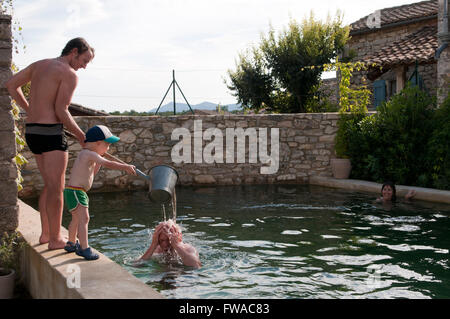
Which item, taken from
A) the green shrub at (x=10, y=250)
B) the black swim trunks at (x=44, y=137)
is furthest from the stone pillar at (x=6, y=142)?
the black swim trunks at (x=44, y=137)

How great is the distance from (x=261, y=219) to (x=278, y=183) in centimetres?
554

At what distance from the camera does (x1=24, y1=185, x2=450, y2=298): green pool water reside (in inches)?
197

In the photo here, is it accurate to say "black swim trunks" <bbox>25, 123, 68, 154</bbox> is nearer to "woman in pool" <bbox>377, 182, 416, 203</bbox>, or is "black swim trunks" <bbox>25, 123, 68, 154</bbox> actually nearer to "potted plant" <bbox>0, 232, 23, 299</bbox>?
"potted plant" <bbox>0, 232, 23, 299</bbox>

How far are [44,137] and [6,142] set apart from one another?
30.8 inches

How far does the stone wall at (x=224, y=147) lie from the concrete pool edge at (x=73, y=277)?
843cm

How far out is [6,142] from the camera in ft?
15.9

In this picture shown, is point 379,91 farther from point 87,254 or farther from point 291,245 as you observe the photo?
point 87,254

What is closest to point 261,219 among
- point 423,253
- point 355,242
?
point 355,242

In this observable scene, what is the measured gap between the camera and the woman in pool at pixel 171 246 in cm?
563

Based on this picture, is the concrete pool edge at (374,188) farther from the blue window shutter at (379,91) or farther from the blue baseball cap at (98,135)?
the blue baseball cap at (98,135)

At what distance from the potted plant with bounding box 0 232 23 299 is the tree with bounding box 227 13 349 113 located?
61.8 ft

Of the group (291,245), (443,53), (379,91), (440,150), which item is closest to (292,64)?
(379,91)

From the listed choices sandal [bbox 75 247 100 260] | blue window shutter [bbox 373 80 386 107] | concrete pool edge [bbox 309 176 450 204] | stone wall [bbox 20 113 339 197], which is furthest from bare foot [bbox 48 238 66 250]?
blue window shutter [bbox 373 80 386 107]

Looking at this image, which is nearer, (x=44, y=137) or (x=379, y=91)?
(x=44, y=137)
